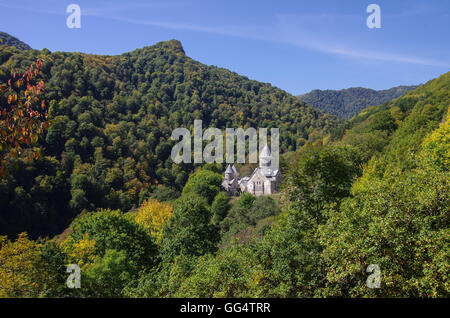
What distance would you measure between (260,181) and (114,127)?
45.4m

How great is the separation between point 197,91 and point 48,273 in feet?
432

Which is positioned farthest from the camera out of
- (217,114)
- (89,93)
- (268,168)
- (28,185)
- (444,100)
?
(217,114)

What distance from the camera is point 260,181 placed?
60.6 m

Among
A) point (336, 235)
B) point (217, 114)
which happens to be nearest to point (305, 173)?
point (336, 235)

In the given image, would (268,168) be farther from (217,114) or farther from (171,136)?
(217,114)

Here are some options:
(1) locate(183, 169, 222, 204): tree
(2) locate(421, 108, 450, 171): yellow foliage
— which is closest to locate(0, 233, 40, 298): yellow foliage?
(2) locate(421, 108, 450, 171): yellow foliage

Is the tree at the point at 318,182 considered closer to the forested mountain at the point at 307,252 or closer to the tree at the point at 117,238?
the forested mountain at the point at 307,252

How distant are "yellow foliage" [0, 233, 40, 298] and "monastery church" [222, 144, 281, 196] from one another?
47397 mm

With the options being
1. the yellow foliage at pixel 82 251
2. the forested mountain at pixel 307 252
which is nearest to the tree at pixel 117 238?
the forested mountain at pixel 307 252

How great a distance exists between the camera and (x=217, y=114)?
128375 mm

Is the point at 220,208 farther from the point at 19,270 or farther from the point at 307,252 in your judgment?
the point at 307,252

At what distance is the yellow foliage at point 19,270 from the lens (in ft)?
33.6

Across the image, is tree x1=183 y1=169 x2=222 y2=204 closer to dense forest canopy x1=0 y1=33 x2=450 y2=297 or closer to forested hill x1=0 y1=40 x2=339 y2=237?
dense forest canopy x1=0 y1=33 x2=450 y2=297

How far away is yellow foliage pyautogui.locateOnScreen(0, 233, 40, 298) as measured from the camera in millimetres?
10253
